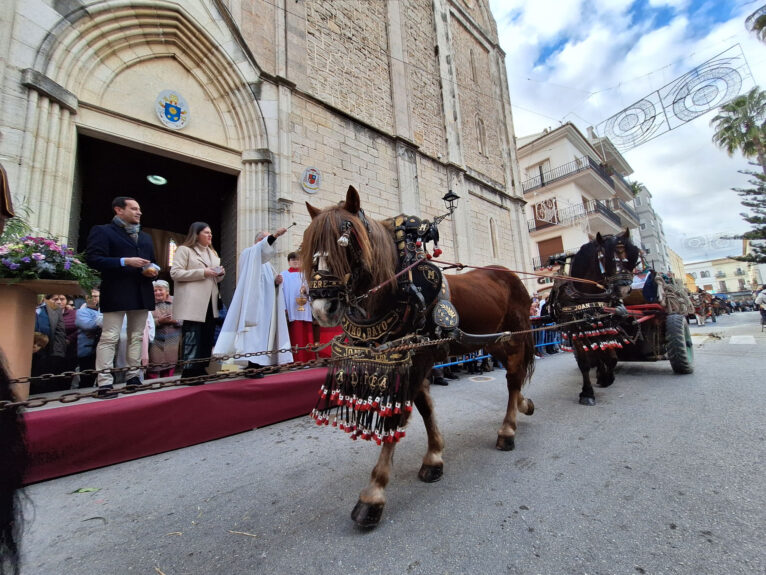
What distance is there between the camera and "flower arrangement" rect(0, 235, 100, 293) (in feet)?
8.32

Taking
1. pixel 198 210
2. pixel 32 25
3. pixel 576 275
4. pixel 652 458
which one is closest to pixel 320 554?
pixel 652 458

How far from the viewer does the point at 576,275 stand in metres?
4.20

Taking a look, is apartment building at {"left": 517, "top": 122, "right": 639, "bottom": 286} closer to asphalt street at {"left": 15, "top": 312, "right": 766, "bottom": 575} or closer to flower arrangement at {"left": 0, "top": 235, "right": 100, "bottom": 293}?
asphalt street at {"left": 15, "top": 312, "right": 766, "bottom": 575}

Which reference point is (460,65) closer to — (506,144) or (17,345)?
(506,144)

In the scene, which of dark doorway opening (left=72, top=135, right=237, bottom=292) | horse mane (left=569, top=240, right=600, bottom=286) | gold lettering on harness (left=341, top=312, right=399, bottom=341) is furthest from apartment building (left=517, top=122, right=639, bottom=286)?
gold lettering on harness (left=341, top=312, right=399, bottom=341)

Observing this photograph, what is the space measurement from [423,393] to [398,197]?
24.1ft

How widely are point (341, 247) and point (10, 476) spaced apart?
140 cm

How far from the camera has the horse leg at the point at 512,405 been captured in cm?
251

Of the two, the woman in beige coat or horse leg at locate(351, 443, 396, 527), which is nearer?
horse leg at locate(351, 443, 396, 527)

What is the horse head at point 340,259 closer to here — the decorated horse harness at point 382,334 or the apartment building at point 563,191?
the decorated horse harness at point 382,334

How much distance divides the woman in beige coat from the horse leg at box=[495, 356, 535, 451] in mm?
3318

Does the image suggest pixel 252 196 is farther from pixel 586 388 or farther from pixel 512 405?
pixel 586 388

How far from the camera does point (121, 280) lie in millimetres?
3160

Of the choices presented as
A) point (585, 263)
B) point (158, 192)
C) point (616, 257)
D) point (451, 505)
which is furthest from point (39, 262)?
point (158, 192)
